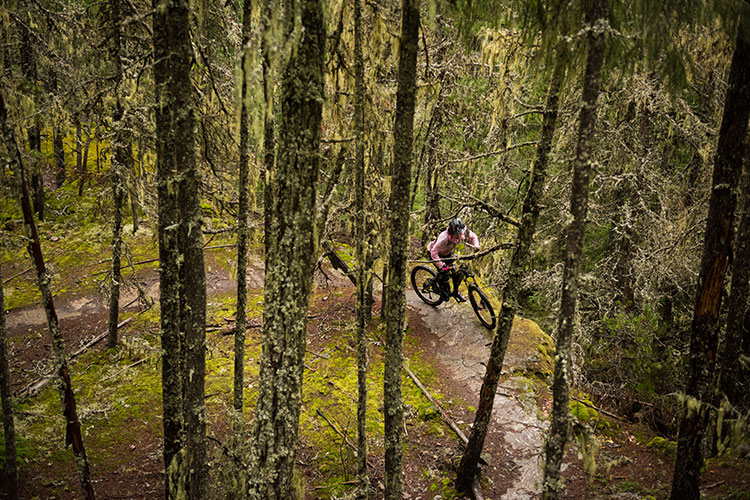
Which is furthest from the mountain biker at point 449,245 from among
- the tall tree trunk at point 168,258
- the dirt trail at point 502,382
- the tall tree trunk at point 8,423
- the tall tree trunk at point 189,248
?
the tall tree trunk at point 8,423

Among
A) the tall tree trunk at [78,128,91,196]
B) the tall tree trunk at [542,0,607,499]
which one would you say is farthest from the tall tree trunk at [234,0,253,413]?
the tall tree trunk at [78,128,91,196]

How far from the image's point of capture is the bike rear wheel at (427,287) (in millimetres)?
11448

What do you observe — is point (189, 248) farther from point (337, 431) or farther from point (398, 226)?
point (337, 431)

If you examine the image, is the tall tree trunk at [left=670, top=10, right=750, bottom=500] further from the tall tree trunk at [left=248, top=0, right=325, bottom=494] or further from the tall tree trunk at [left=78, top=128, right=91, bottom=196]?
the tall tree trunk at [left=78, top=128, right=91, bottom=196]

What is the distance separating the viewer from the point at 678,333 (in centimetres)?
971

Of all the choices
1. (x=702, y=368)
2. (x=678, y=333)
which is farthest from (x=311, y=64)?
(x=678, y=333)

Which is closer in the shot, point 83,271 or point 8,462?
point 8,462

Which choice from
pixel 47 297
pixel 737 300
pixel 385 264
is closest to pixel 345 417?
pixel 385 264

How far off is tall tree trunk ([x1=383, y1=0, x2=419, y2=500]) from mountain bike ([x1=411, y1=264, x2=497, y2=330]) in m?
5.18

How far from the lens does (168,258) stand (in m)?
4.84

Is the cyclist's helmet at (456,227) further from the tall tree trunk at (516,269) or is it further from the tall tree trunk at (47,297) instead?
the tall tree trunk at (47,297)

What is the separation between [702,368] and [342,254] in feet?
39.8

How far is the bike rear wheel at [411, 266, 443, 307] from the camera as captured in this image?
1145 centimetres

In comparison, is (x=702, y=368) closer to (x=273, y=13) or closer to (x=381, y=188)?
(x=381, y=188)
